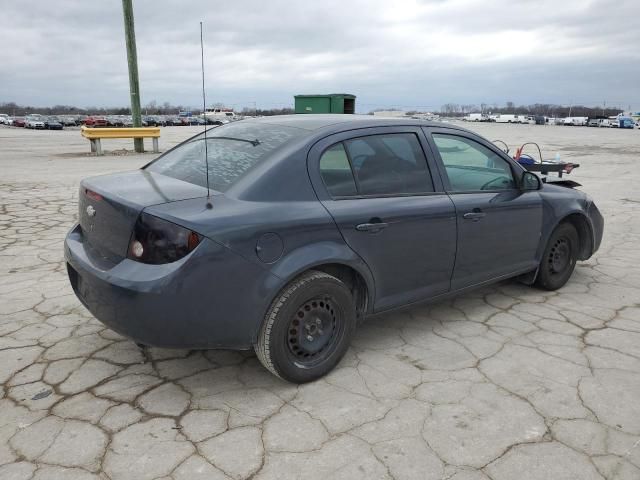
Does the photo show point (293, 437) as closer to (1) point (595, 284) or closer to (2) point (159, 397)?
(2) point (159, 397)

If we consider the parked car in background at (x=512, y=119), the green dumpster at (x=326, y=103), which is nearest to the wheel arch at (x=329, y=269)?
the green dumpster at (x=326, y=103)

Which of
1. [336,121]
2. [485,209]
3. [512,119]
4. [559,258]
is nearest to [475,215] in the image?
[485,209]

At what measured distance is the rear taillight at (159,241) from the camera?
2.46 meters

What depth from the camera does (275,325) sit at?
8.88 feet

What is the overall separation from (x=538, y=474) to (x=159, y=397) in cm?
194

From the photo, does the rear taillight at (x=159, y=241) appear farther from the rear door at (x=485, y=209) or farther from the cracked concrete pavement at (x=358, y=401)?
the rear door at (x=485, y=209)

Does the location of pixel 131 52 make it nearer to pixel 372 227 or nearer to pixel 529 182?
pixel 529 182

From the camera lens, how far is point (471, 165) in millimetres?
3838

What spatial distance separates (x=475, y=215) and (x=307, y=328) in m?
1.52

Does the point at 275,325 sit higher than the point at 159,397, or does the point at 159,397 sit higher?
the point at 275,325

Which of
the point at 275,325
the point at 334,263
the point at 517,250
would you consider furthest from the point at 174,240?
the point at 517,250

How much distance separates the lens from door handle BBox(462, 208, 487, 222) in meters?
3.53

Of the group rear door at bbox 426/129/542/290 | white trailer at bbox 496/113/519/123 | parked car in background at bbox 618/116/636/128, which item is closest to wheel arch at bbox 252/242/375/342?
rear door at bbox 426/129/542/290

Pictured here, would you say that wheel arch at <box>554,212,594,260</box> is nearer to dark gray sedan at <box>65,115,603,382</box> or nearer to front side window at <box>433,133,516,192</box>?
dark gray sedan at <box>65,115,603,382</box>
